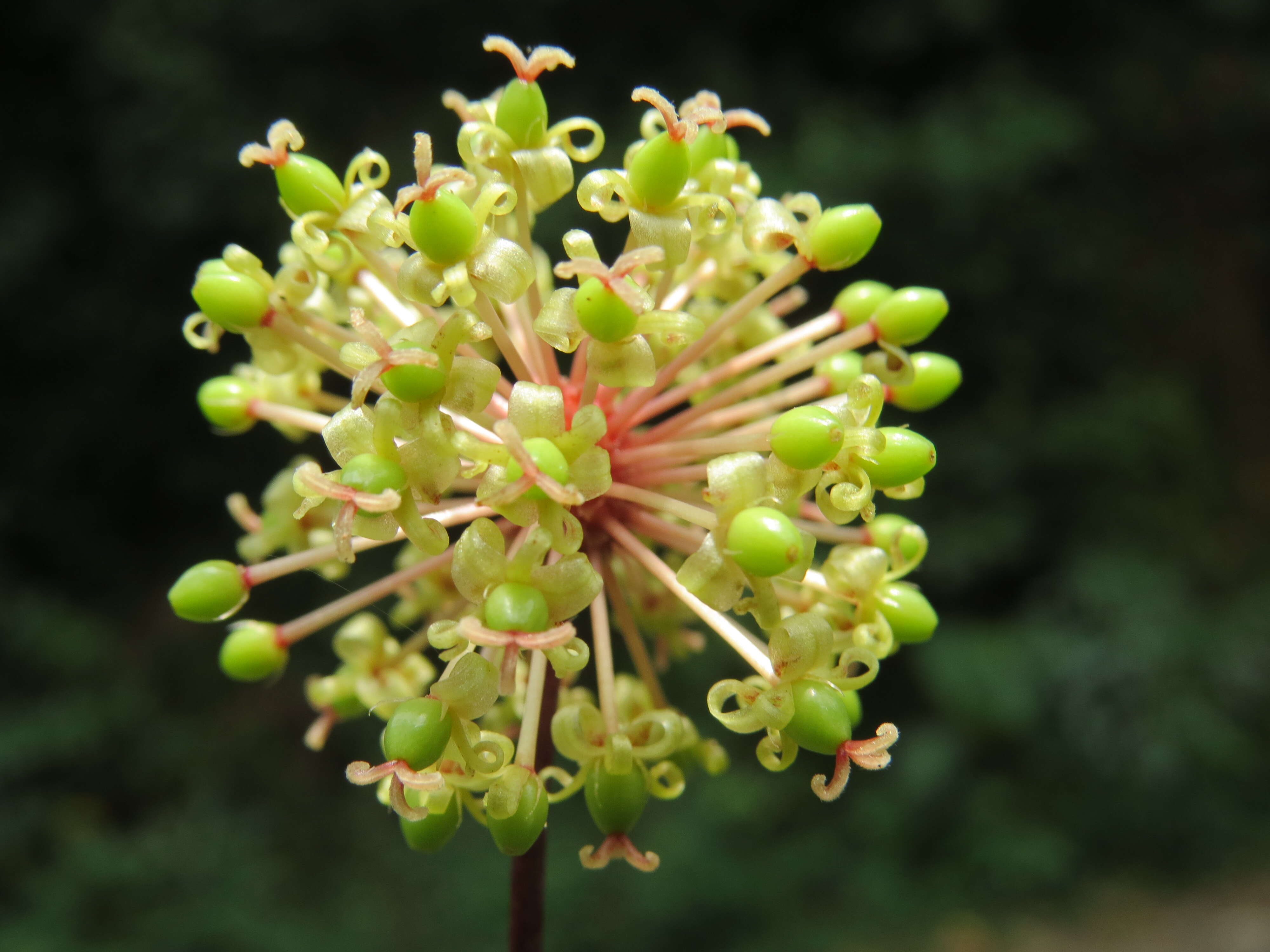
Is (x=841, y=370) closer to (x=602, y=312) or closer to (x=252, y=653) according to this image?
(x=602, y=312)

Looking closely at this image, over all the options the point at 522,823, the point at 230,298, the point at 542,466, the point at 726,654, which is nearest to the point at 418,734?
the point at 522,823

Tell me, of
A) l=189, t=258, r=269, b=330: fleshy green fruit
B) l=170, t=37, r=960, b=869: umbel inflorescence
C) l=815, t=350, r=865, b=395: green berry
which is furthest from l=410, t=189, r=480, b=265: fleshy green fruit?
l=815, t=350, r=865, b=395: green berry

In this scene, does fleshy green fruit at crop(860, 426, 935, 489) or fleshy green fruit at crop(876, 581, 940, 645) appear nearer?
fleshy green fruit at crop(860, 426, 935, 489)

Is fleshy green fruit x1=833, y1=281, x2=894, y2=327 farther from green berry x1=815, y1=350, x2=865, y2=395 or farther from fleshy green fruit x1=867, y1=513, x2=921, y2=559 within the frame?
fleshy green fruit x1=867, y1=513, x2=921, y2=559

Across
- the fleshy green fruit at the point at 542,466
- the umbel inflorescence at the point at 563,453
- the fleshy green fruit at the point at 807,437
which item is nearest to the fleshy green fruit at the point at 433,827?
the umbel inflorescence at the point at 563,453

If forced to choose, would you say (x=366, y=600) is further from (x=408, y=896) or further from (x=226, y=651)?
(x=408, y=896)

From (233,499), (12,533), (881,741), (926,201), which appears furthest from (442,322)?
(12,533)
